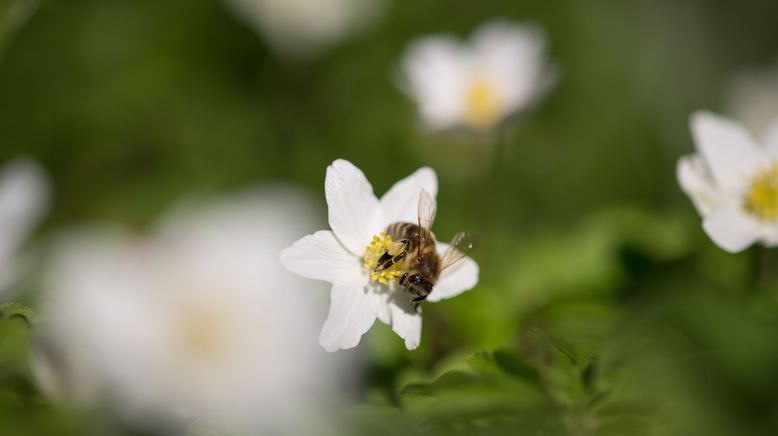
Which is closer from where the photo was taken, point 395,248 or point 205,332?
point 205,332

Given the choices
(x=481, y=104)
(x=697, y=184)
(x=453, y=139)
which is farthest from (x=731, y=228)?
(x=453, y=139)

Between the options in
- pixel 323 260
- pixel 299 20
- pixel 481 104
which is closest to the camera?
pixel 323 260

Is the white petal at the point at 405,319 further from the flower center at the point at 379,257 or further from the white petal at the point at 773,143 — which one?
the white petal at the point at 773,143

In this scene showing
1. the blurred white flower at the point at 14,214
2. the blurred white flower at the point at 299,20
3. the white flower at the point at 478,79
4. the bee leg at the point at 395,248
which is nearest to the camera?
the bee leg at the point at 395,248

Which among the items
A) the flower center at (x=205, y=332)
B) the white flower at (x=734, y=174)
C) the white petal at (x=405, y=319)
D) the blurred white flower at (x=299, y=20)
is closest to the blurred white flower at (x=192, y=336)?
the flower center at (x=205, y=332)

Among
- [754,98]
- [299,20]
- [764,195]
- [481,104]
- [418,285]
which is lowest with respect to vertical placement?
[418,285]

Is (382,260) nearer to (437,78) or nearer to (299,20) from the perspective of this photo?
Answer: (437,78)

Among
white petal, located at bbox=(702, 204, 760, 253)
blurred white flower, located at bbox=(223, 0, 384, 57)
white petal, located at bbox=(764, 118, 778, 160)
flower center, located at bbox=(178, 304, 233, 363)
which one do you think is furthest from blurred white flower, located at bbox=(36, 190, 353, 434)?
blurred white flower, located at bbox=(223, 0, 384, 57)

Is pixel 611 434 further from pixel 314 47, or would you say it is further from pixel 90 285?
pixel 314 47
